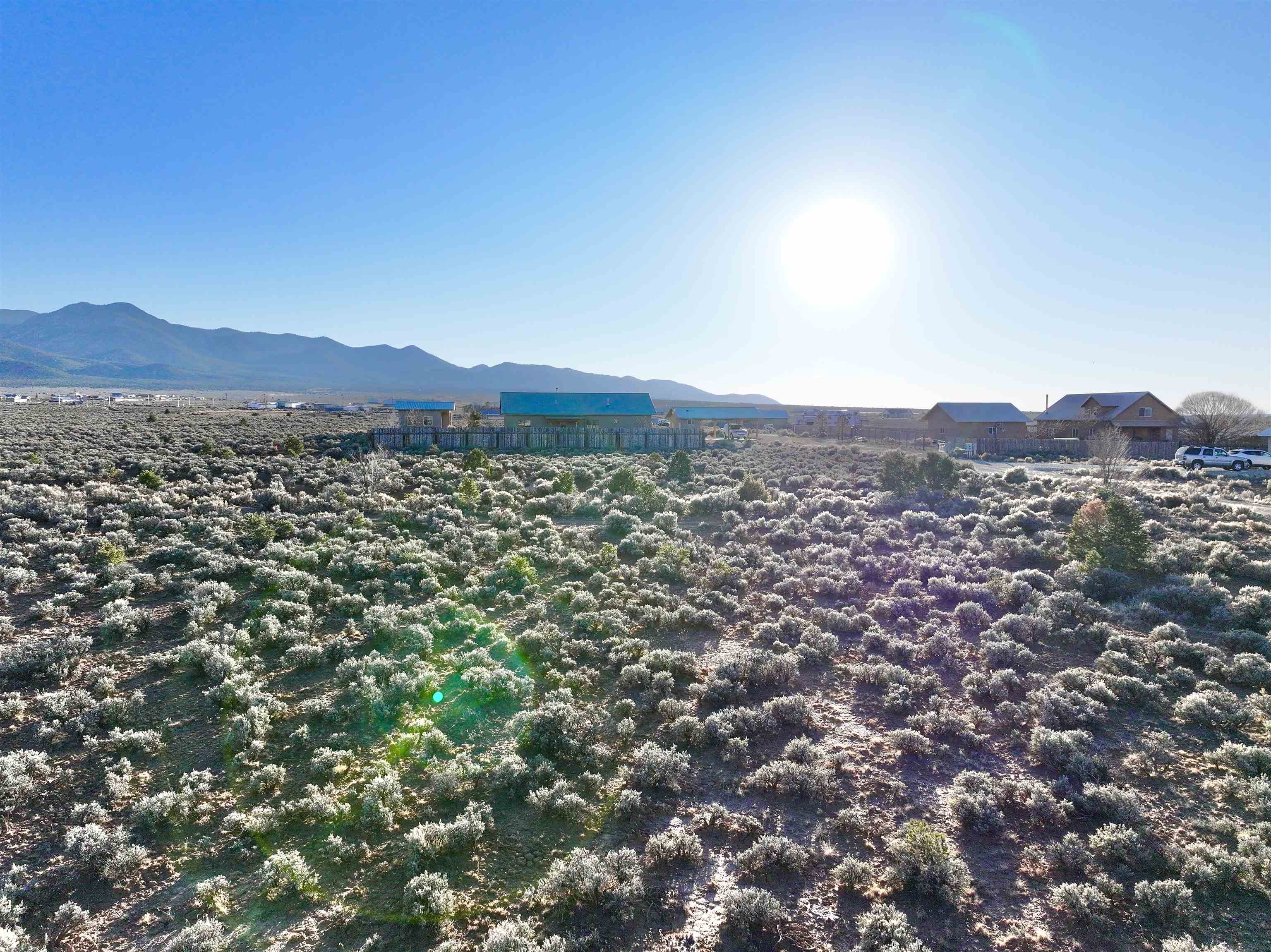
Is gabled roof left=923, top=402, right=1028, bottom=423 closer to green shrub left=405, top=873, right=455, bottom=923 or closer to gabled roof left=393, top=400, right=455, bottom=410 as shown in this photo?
gabled roof left=393, top=400, right=455, bottom=410

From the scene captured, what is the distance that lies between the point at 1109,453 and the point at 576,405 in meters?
37.1

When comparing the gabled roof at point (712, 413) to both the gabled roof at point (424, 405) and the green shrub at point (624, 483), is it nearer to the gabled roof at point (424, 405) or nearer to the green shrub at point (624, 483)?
the gabled roof at point (424, 405)

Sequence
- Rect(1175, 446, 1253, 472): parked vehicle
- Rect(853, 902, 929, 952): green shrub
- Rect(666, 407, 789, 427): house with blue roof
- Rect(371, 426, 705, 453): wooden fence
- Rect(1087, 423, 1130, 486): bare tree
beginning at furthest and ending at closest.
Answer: Rect(666, 407, 789, 427): house with blue roof → Rect(371, 426, 705, 453): wooden fence → Rect(1175, 446, 1253, 472): parked vehicle → Rect(1087, 423, 1130, 486): bare tree → Rect(853, 902, 929, 952): green shrub

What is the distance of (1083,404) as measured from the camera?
189 ft

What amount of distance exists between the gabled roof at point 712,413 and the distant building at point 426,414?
99.2 feet

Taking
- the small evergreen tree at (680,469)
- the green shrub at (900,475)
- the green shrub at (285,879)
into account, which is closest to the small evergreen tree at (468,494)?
the small evergreen tree at (680,469)

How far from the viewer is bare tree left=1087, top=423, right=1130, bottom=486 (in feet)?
92.1

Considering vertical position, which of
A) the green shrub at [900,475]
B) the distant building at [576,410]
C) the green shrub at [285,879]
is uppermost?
the distant building at [576,410]

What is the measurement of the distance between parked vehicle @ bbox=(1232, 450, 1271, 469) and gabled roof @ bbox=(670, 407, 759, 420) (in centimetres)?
5479

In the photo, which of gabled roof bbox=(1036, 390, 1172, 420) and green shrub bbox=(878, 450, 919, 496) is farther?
gabled roof bbox=(1036, 390, 1172, 420)

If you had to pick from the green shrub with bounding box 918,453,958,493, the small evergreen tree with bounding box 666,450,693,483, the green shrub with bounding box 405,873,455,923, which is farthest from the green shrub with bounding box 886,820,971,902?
the small evergreen tree with bounding box 666,450,693,483

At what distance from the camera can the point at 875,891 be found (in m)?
5.50

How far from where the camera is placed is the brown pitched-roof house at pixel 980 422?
5788cm

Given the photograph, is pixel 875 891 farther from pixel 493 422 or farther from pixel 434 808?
pixel 493 422
